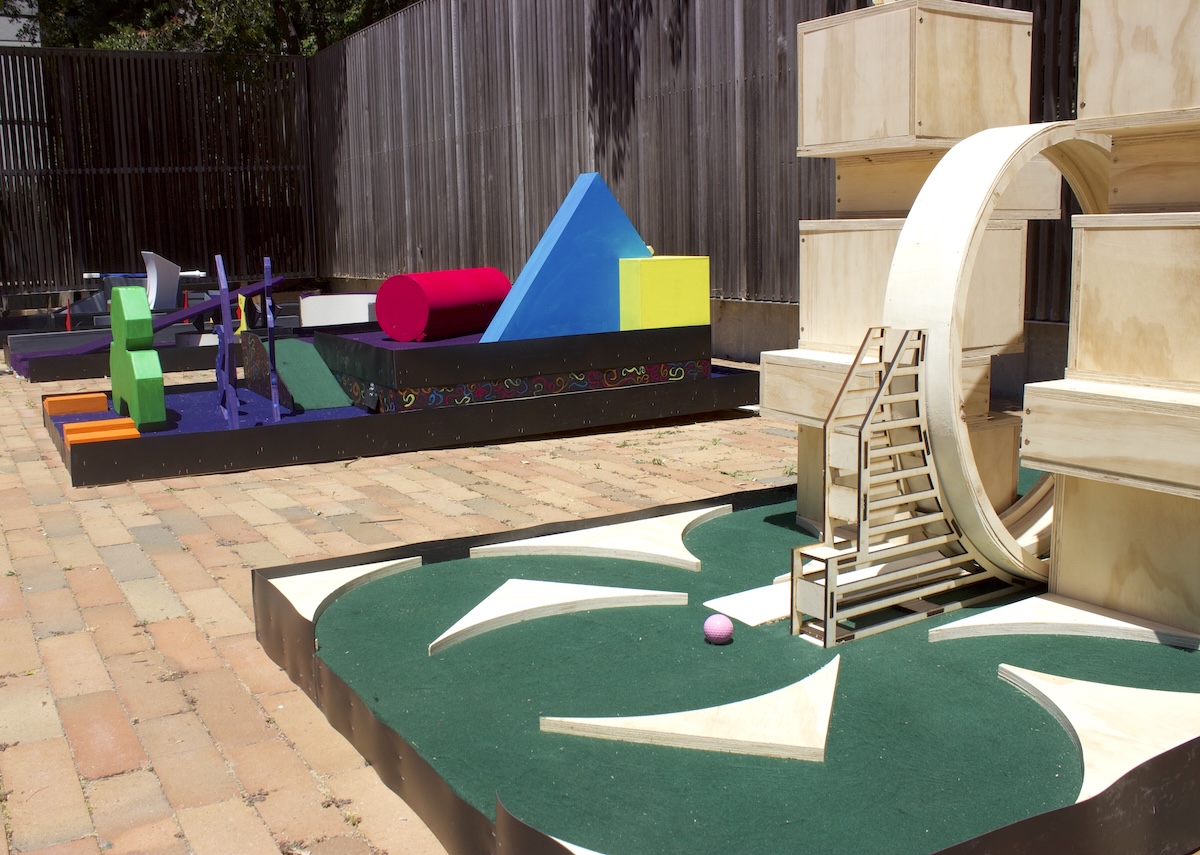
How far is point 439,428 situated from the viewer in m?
8.67

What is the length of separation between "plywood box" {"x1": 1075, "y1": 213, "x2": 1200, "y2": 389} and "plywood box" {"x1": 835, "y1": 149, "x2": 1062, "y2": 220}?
3.96 feet

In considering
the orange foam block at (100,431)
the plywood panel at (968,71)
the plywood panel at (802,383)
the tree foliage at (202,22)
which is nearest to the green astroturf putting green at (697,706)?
the plywood panel at (802,383)

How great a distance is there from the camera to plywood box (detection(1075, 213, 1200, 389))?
13.0 ft

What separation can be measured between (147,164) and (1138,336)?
20096 millimetres

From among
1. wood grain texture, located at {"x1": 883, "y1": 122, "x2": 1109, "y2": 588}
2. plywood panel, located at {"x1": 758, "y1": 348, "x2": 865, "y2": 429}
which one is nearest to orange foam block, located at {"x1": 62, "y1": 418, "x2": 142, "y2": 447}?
plywood panel, located at {"x1": 758, "y1": 348, "x2": 865, "y2": 429}

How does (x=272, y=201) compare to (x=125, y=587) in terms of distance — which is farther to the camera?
(x=272, y=201)

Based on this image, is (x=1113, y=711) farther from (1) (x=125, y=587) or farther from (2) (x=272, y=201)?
(2) (x=272, y=201)

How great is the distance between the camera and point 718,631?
4.27 metres

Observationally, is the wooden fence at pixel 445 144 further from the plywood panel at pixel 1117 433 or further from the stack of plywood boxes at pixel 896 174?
the plywood panel at pixel 1117 433

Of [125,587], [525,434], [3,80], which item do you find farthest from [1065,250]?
[3,80]

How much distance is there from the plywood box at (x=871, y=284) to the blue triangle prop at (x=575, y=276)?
3.57m

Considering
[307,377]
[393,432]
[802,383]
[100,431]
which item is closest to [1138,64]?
[802,383]

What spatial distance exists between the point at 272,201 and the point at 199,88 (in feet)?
7.70

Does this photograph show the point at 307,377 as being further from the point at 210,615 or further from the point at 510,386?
the point at 210,615
